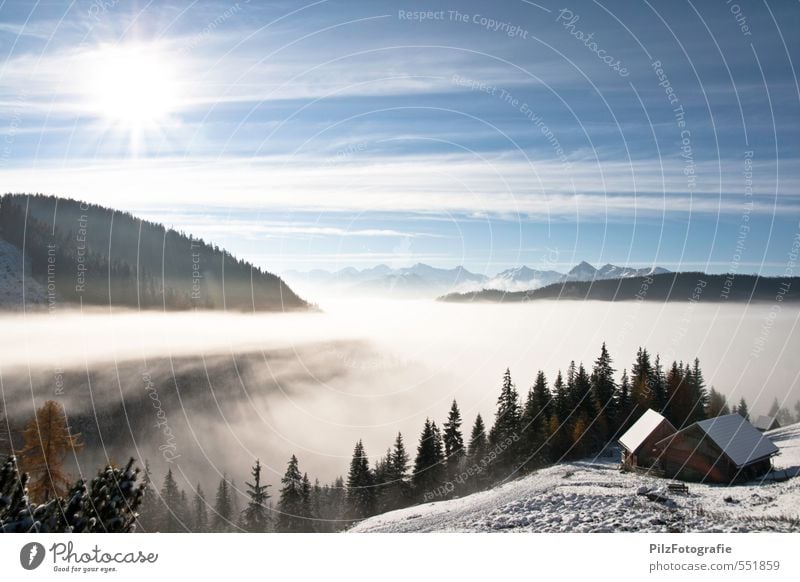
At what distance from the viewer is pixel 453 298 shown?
66.1 metres

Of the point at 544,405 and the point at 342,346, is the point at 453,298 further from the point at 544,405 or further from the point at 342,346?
the point at 544,405

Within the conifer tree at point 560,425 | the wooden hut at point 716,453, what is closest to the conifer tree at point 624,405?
the conifer tree at point 560,425

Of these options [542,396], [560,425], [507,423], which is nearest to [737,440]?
[560,425]

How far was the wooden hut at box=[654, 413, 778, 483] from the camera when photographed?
20547 mm

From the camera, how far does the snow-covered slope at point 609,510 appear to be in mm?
14961

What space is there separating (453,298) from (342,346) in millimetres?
19530

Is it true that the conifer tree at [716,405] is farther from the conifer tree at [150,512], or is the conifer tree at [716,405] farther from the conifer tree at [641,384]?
the conifer tree at [150,512]

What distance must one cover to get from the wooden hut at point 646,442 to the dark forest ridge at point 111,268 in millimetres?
83224

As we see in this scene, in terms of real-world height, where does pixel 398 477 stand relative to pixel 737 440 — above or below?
below

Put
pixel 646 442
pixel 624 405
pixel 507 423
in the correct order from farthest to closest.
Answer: pixel 624 405
pixel 507 423
pixel 646 442

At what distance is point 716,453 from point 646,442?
270 centimetres
